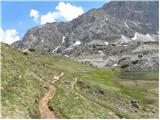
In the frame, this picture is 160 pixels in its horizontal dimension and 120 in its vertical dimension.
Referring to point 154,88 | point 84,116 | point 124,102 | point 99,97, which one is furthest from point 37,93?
point 154,88

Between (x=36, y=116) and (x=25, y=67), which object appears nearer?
(x=36, y=116)

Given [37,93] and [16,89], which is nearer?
[16,89]

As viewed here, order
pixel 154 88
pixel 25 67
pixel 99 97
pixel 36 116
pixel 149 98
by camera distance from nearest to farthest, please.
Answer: pixel 36 116 → pixel 25 67 → pixel 99 97 → pixel 149 98 → pixel 154 88

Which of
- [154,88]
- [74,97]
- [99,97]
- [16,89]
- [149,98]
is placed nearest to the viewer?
[16,89]

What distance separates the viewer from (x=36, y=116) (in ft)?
145

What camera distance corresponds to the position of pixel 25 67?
6153cm

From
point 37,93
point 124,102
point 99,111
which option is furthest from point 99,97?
point 37,93

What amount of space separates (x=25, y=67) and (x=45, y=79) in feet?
14.4

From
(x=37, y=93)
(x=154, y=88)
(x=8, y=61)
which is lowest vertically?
(x=154, y=88)

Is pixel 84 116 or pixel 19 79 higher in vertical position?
pixel 19 79

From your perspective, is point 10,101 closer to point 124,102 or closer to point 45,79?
point 45,79

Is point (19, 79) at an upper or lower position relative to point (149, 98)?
upper

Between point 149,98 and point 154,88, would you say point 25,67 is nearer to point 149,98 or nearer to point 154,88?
point 149,98

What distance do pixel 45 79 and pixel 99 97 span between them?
1378 cm
